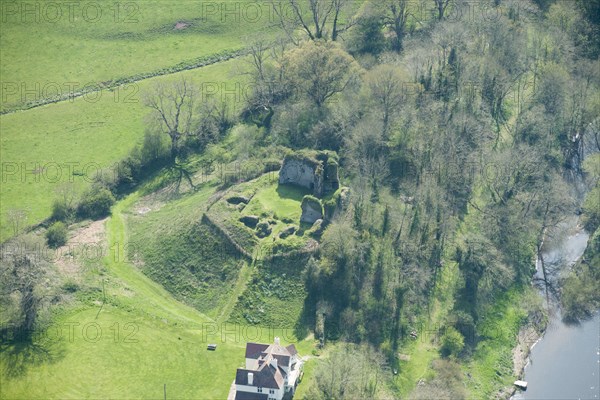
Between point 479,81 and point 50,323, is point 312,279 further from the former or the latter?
point 479,81

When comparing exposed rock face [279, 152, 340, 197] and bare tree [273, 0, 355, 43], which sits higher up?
bare tree [273, 0, 355, 43]

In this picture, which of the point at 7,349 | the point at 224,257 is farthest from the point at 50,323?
the point at 224,257

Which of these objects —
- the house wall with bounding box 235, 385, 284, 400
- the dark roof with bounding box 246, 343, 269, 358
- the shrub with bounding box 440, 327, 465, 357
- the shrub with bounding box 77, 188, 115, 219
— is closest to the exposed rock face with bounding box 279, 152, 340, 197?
the shrub with bounding box 440, 327, 465, 357

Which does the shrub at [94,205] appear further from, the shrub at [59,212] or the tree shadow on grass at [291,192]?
the tree shadow on grass at [291,192]

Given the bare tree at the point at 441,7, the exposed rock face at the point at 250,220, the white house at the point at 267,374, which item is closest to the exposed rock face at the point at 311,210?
the exposed rock face at the point at 250,220

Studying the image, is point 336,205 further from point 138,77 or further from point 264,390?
point 138,77

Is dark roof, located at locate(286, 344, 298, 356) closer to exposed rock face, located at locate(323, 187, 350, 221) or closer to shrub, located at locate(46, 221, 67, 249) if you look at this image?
exposed rock face, located at locate(323, 187, 350, 221)
